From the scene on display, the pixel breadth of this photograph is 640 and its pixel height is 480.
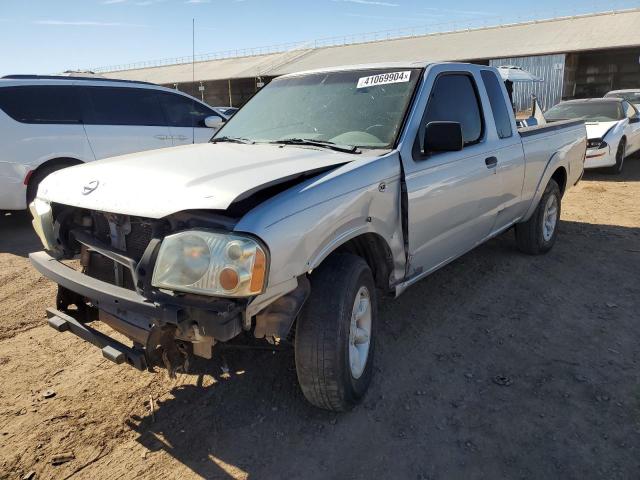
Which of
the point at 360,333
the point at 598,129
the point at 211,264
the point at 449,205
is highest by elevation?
the point at 211,264

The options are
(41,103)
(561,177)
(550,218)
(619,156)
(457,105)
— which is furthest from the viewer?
(619,156)

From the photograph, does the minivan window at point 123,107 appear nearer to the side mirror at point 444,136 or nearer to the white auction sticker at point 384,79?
the white auction sticker at point 384,79

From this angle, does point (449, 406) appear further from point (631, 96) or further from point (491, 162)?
point (631, 96)

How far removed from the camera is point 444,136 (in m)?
3.31

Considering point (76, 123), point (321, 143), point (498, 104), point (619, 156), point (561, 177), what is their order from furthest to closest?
point (619, 156)
point (76, 123)
point (561, 177)
point (498, 104)
point (321, 143)

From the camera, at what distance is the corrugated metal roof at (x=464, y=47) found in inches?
1054

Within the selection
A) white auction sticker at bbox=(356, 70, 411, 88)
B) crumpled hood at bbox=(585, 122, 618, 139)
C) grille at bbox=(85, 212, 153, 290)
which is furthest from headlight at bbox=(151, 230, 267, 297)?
crumpled hood at bbox=(585, 122, 618, 139)

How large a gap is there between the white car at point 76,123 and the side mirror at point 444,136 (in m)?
3.40

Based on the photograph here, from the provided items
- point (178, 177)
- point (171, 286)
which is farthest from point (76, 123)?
point (171, 286)

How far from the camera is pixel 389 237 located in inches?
127

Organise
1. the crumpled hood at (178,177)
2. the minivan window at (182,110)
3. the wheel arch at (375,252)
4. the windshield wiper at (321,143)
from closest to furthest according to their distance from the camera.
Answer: the crumpled hood at (178,177) → the wheel arch at (375,252) → the windshield wiper at (321,143) → the minivan window at (182,110)

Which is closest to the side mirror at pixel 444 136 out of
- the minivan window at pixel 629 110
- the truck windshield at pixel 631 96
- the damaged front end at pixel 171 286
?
the damaged front end at pixel 171 286

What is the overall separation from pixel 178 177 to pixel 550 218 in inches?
183

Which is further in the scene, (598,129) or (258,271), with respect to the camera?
(598,129)
